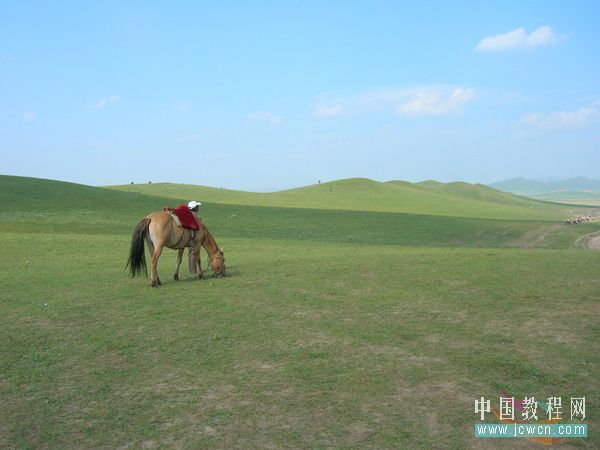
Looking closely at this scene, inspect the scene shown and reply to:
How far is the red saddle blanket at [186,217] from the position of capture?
1227 centimetres

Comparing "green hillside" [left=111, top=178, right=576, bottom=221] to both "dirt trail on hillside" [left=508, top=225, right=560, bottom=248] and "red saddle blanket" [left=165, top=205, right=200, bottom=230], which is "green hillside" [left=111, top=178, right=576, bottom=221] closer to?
"dirt trail on hillside" [left=508, top=225, right=560, bottom=248]

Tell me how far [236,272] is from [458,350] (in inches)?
309

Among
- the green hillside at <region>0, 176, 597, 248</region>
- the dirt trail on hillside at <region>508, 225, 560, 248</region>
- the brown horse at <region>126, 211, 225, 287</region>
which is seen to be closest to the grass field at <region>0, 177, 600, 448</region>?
the brown horse at <region>126, 211, 225, 287</region>

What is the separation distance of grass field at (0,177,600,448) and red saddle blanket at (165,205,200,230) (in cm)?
149

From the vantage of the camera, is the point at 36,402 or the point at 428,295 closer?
the point at 36,402

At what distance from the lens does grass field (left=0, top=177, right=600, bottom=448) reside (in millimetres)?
5184

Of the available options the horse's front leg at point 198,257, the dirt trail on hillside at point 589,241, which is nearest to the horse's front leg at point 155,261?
the horse's front leg at point 198,257

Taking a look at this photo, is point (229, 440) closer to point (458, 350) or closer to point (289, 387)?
point (289, 387)

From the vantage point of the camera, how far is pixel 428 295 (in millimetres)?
10664

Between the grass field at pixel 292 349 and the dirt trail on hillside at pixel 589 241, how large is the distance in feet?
34.0

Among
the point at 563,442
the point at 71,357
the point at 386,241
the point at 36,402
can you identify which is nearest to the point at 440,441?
the point at 563,442

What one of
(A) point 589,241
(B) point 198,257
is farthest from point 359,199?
(B) point 198,257

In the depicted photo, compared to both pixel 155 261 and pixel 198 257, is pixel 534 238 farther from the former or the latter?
pixel 155 261

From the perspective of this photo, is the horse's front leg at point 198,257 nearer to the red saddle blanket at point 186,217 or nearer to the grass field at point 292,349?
the grass field at point 292,349
